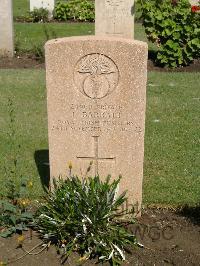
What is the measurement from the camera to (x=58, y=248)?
411cm

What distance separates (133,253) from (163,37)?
7317mm

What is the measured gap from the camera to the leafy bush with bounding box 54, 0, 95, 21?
56.2 ft

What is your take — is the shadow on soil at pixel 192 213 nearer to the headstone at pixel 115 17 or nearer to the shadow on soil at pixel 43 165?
the shadow on soil at pixel 43 165

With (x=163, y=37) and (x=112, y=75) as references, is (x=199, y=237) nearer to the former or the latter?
(x=112, y=75)

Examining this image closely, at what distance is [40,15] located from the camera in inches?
667

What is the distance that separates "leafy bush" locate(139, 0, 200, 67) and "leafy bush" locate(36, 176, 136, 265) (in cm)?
693

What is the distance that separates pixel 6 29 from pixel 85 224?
8090 mm

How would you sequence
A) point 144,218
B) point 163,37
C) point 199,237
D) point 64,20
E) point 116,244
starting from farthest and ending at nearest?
1. point 64,20
2. point 163,37
3. point 144,218
4. point 199,237
5. point 116,244

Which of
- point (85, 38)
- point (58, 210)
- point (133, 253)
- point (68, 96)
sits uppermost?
point (85, 38)

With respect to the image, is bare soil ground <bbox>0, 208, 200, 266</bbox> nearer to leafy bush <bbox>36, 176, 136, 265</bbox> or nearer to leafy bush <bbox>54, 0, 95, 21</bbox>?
leafy bush <bbox>36, 176, 136, 265</bbox>

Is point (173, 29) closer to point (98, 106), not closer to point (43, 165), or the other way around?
point (43, 165)

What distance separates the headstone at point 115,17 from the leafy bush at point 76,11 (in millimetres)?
6463

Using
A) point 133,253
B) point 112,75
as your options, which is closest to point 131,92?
point 112,75

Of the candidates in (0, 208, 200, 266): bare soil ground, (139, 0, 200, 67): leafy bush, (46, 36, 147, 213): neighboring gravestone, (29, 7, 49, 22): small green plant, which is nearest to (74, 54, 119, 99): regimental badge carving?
(46, 36, 147, 213): neighboring gravestone
